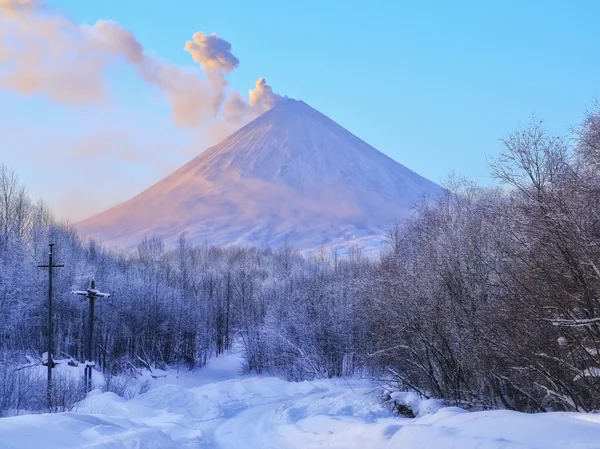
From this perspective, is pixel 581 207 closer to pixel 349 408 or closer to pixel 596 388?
pixel 596 388

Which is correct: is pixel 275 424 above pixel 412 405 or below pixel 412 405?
below

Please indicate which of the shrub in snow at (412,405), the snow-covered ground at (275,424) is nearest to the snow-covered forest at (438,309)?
the shrub in snow at (412,405)

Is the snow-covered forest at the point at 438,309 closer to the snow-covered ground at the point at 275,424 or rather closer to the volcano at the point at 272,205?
the snow-covered ground at the point at 275,424

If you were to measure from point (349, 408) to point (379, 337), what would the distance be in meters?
3.19

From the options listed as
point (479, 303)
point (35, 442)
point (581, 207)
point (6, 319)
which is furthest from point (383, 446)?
point (6, 319)

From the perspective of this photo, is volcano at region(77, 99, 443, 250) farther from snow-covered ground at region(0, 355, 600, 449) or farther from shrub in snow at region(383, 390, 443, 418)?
shrub in snow at region(383, 390, 443, 418)

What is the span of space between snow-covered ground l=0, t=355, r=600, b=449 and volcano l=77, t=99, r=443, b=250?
117m

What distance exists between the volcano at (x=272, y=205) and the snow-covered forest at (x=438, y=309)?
317 feet

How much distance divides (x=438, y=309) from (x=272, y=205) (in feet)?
508

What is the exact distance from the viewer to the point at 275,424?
1961 centimetres

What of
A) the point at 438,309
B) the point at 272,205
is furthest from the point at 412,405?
the point at 272,205

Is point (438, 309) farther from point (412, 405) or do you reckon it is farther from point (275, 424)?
point (275, 424)

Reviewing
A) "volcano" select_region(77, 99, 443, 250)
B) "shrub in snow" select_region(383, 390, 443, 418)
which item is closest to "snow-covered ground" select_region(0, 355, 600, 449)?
"shrub in snow" select_region(383, 390, 443, 418)

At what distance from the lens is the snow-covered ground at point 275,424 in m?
7.13
